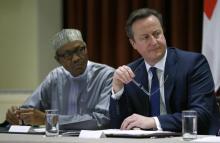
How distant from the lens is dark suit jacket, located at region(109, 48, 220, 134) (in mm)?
2797

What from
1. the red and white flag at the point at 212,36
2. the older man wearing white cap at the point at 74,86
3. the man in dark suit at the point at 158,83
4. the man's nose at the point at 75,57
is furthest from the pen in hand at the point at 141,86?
the red and white flag at the point at 212,36

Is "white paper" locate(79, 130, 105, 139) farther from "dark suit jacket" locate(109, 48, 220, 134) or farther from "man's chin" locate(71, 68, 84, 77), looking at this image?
"man's chin" locate(71, 68, 84, 77)

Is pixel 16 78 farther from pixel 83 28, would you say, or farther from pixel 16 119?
pixel 16 119

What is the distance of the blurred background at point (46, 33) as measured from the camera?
4883mm

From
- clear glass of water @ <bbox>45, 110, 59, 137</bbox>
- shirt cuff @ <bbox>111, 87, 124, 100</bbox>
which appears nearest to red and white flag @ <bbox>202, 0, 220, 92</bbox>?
shirt cuff @ <bbox>111, 87, 124, 100</bbox>

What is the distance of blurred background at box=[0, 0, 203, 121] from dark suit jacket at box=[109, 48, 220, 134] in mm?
1731

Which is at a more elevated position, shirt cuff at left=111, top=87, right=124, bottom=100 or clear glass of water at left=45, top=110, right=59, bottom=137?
shirt cuff at left=111, top=87, right=124, bottom=100

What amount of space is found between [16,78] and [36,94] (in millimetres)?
1672

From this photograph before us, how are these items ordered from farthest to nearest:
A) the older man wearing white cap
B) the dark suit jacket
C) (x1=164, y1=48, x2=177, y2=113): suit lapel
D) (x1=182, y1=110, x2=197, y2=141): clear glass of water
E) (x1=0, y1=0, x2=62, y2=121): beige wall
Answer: (x1=0, y1=0, x2=62, y2=121): beige wall
the older man wearing white cap
(x1=164, y1=48, x2=177, y2=113): suit lapel
the dark suit jacket
(x1=182, y1=110, x2=197, y2=141): clear glass of water

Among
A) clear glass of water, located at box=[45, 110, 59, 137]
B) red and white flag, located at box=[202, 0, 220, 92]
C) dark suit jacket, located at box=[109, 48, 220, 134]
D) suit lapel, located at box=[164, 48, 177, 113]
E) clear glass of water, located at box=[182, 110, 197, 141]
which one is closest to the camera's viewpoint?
clear glass of water, located at box=[182, 110, 197, 141]

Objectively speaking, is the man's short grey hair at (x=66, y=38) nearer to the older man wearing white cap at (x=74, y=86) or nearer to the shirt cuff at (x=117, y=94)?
the older man wearing white cap at (x=74, y=86)

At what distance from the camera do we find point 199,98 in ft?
9.29

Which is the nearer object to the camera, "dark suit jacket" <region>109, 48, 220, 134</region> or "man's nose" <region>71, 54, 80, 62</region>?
"dark suit jacket" <region>109, 48, 220, 134</region>

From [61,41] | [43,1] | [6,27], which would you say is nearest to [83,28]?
[43,1]
